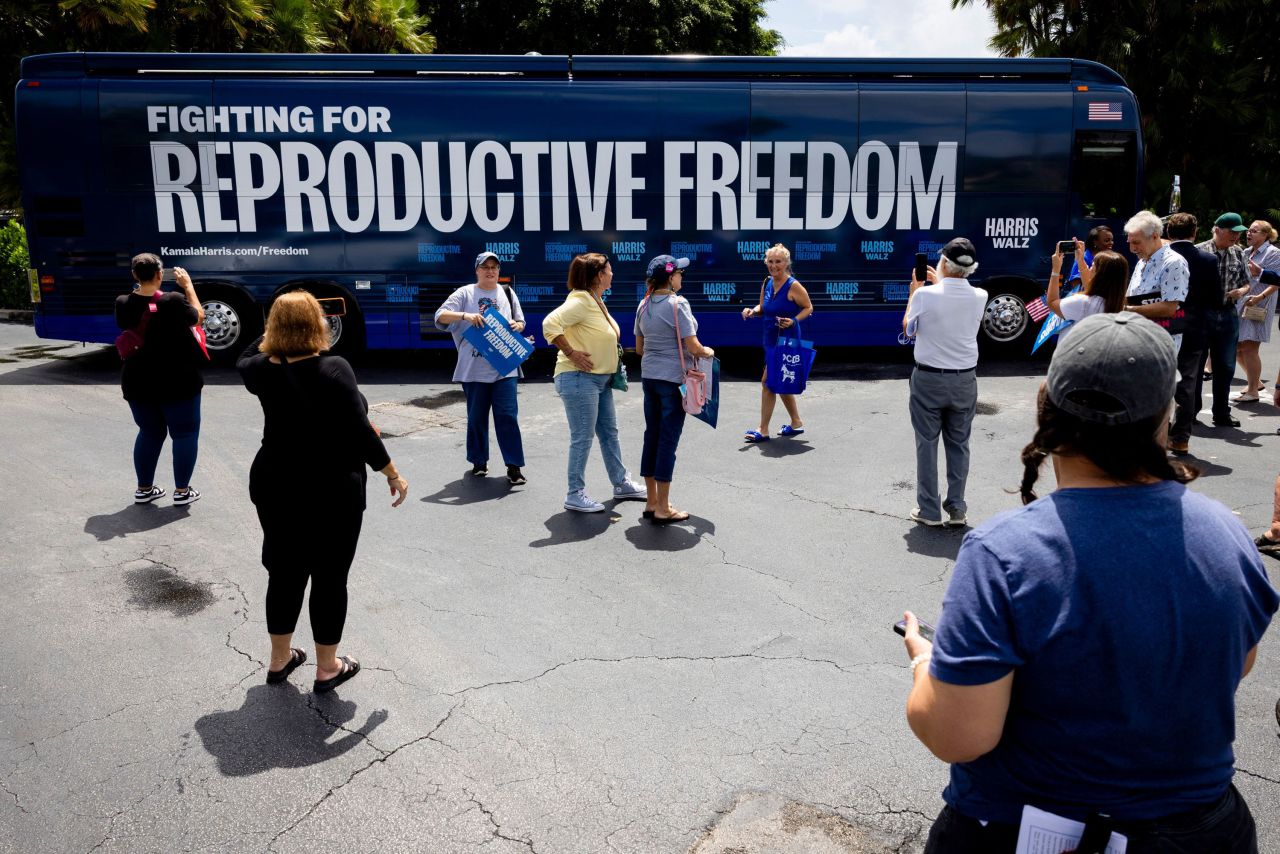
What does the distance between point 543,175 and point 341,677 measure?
8.48m

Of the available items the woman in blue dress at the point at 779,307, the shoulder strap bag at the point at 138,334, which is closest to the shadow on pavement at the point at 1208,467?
the woman in blue dress at the point at 779,307

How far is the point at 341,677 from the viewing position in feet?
14.6

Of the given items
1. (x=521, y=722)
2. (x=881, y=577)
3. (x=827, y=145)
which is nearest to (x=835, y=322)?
(x=827, y=145)

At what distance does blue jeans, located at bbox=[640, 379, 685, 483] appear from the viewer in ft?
21.5

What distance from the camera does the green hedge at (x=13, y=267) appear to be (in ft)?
56.7

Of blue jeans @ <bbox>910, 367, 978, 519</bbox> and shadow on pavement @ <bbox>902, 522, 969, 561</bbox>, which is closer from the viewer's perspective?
shadow on pavement @ <bbox>902, 522, 969, 561</bbox>

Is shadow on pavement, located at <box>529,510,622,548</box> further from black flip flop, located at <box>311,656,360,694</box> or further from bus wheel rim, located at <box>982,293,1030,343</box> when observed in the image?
bus wheel rim, located at <box>982,293,1030,343</box>

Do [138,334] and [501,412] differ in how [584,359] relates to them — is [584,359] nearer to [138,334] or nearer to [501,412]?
[501,412]

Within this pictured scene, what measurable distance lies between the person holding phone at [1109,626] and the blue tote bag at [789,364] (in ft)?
22.2

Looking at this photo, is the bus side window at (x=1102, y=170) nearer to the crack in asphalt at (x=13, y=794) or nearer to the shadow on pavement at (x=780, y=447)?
the shadow on pavement at (x=780, y=447)

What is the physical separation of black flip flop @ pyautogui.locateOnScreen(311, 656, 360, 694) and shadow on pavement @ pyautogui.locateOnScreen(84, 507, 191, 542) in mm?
2706

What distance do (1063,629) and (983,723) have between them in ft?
0.68

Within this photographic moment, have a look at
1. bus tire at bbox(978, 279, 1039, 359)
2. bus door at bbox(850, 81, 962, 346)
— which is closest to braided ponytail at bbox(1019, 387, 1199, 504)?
bus door at bbox(850, 81, 962, 346)

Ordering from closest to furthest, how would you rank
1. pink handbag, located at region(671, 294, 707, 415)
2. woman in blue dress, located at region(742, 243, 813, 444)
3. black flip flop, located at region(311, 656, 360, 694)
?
black flip flop, located at region(311, 656, 360, 694)
pink handbag, located at region(671, 294, 707, 415)
woman in blue dress, located at region(742, 243, 813, 444)
